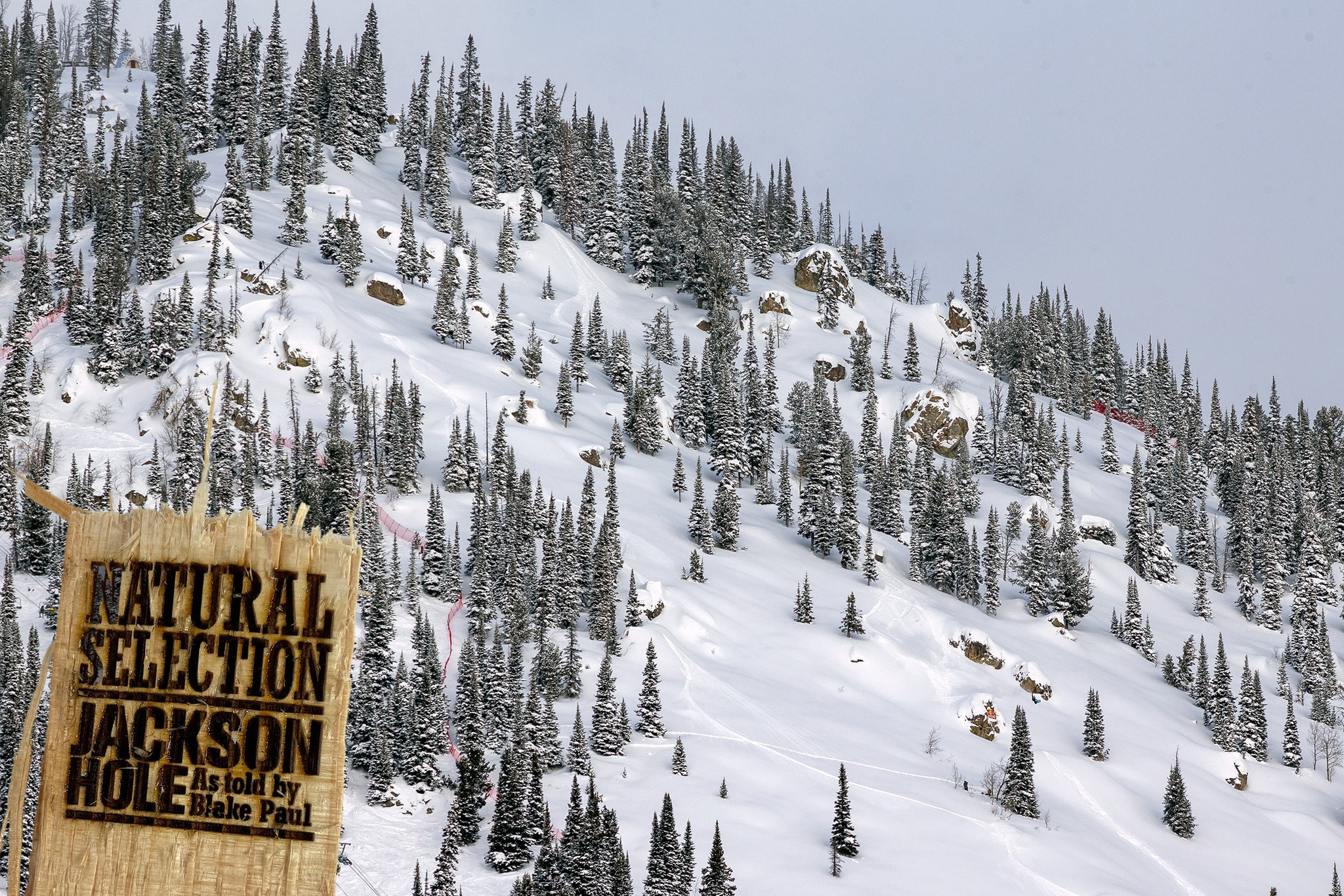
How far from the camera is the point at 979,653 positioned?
67250 mm

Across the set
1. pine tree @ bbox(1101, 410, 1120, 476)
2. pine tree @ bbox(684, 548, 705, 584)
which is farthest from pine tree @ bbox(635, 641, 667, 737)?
pine tree @ bbox(1101, 410, 1120, 476)

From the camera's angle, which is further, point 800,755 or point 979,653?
point 979,653

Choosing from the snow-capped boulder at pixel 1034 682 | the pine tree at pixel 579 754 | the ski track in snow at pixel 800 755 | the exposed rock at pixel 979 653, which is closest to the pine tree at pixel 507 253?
the ski track in snow at pixel 800 755

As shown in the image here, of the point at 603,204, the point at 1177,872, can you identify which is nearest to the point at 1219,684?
the point at 1177,872

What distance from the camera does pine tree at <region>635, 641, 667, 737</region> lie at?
51.6m

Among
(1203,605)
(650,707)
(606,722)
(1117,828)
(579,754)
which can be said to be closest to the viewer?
(579,754)

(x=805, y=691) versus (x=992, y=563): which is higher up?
(x=992, y=563)

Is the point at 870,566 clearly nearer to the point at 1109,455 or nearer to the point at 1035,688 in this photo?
the point at 1035,688

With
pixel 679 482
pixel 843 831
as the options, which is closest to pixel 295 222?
pixel 679 482

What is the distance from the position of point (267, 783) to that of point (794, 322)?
126 m

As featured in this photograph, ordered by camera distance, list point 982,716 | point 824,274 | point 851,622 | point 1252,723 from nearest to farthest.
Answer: point 982,716, point 851,622, point 1252,723, point 824,274

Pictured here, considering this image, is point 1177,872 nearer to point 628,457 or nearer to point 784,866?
point 784,866

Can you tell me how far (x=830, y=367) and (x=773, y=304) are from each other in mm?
13979

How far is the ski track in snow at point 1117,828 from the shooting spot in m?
49.4
